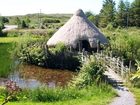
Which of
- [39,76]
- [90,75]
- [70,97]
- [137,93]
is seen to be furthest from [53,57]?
[70,97]

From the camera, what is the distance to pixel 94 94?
2066 centimetres

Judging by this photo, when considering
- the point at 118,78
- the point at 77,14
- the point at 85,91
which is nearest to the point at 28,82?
the point at 118,78

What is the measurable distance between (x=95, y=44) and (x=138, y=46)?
492cm

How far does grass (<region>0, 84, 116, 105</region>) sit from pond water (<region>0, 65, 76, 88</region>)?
7389 mm

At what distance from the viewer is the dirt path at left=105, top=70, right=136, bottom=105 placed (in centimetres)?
1892

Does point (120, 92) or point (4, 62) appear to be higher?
point (120, 92)

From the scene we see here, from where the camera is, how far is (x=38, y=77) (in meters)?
32.7

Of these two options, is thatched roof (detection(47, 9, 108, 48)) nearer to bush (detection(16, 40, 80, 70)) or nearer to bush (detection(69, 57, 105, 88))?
bush (detection(16, 40, 80, 70))

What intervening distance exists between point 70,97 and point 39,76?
44.3 ft

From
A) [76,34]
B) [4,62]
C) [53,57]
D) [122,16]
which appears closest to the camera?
[53,57]

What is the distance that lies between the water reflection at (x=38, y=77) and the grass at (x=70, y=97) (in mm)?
7367

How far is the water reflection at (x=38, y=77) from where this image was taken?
29.2 m

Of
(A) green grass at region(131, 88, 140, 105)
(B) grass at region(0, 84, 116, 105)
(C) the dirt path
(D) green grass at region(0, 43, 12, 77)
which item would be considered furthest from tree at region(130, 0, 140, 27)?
(B) grass at region(0, 84, 116, 105)

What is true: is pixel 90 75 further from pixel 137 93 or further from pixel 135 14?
pixel 135 14
